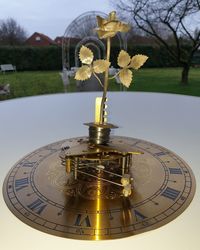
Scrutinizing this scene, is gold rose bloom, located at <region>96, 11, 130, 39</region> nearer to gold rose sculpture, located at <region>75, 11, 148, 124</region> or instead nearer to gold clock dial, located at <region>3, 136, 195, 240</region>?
gold rose sculpture, located at <region>75, 11, 148, 124</region>

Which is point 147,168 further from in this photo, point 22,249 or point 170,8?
point 170,8

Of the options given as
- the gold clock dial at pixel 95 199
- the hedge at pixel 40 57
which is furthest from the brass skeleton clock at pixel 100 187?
the hedge at pixel 40 57

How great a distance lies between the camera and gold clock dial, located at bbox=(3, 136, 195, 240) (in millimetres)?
590

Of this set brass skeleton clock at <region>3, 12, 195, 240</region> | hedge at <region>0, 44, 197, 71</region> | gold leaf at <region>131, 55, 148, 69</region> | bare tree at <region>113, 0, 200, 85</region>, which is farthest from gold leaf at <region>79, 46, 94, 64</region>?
hedge at <region>0, 44, 197, 71</region>

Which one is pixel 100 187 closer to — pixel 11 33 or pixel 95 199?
pixel 95 199

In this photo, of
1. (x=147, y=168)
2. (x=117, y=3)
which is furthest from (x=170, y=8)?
(x=147, y=168)

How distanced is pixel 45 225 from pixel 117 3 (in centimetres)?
645

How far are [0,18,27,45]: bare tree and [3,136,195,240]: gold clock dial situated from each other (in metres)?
12.0

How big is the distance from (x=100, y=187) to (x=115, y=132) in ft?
1.63

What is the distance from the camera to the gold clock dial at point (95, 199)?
590 mm

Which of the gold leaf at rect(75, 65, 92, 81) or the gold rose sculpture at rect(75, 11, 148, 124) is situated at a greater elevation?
the gold rose sculpture at rect(75, 11, 148, 124)

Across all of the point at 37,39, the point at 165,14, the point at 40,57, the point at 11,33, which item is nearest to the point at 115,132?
the point at 165,14

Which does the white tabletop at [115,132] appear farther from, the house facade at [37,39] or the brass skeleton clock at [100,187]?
the house facade at [37,39]

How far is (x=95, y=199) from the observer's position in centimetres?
67
